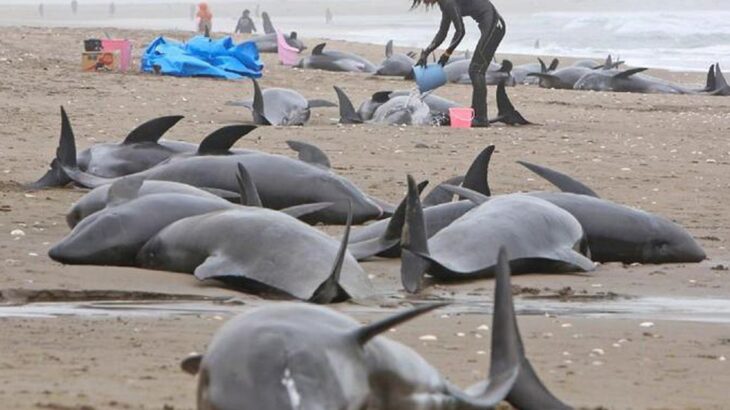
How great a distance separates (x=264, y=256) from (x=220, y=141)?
2.75 metres

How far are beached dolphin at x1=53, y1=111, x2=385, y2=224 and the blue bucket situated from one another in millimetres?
7928

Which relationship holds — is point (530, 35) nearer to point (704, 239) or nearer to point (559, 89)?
point (559, 89)

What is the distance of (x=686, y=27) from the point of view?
2280 inches

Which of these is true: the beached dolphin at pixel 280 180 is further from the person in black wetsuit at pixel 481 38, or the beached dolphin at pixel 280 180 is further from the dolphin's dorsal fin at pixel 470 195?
the person in black wetsuit at pixel 481 38

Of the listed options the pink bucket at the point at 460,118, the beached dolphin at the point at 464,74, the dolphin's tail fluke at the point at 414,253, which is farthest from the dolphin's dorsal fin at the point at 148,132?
the beached dolphin at the point at 464,74

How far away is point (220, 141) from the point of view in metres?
9.29

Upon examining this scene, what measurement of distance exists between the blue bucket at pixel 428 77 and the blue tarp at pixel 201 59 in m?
5.57

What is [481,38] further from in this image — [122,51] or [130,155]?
[130,155]

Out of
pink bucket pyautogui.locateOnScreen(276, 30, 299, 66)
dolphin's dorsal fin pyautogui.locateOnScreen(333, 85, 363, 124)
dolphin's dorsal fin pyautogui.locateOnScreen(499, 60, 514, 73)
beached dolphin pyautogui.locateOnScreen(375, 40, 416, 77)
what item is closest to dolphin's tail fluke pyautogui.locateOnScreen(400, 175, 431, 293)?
dolphin's dorsal fin pyautogui.locateOnScreen(333, 85, 363, 124)

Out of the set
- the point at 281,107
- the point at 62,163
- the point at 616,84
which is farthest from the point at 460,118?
the point at 616,84

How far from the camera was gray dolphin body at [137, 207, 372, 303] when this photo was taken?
6.44 meters

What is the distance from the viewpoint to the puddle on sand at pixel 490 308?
6254mm

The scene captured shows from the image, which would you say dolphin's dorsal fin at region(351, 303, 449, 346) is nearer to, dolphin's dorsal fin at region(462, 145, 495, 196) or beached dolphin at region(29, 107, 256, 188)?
dolphin's dorsal fin at region(462, 145, 495, 196)

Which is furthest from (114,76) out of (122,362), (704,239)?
(122,362)
